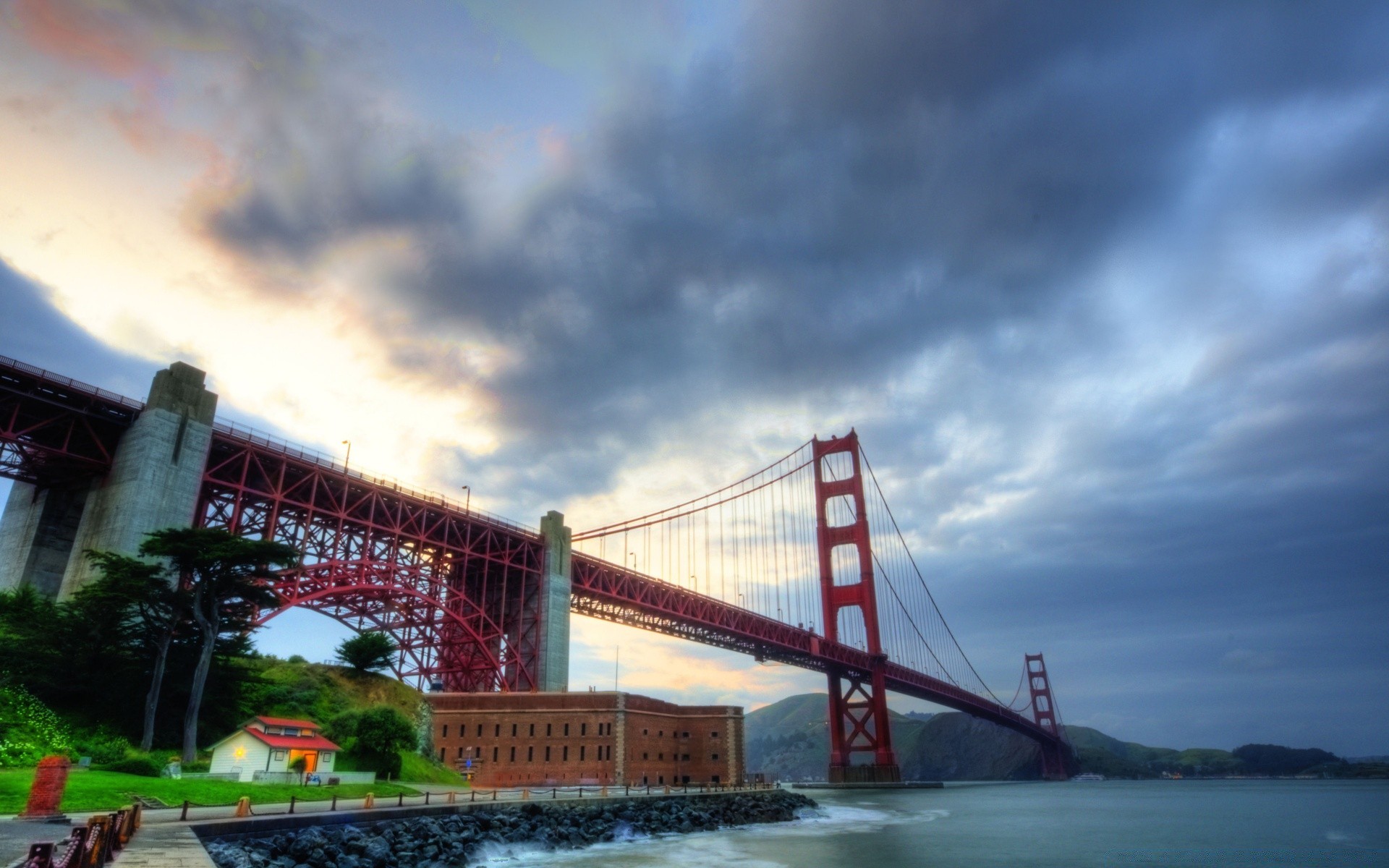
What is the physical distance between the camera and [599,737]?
49812mm

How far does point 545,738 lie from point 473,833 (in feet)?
77.6

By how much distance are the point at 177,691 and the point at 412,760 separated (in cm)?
1198

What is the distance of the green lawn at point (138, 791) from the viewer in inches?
791

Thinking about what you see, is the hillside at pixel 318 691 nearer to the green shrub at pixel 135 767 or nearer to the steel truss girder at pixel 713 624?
the green shrub at pixel 135 767

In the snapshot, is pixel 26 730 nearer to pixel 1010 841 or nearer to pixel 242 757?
pixel 242 757

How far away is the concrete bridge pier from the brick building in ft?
66.8

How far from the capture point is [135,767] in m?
26.4

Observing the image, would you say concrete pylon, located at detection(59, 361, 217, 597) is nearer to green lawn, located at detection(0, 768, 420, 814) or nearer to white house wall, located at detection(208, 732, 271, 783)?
white house wall, located at detection(208, 732, 271, 783)

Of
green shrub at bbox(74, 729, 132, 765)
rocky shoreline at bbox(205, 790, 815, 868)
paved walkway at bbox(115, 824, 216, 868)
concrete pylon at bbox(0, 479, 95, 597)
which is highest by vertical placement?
concrete pylon at bbox(0, 479, 95, 597)

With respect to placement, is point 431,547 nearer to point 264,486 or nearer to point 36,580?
point 264,486

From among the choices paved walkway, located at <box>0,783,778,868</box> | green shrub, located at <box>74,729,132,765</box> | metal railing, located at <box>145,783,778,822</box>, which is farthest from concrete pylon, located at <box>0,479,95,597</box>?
paved walkway, located at <box>0,783,778,868</box>

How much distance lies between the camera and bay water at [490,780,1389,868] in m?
29.8

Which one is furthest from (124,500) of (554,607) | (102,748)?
(554,607)

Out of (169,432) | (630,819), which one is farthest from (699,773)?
(169,432)
